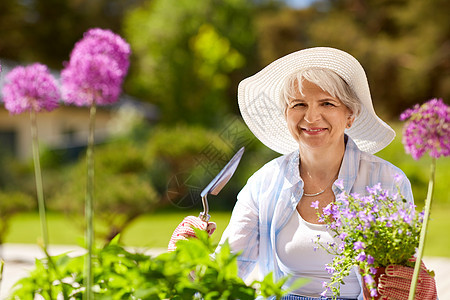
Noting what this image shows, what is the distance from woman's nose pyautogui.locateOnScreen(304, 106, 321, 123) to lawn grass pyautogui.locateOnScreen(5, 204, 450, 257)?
5.74 meters

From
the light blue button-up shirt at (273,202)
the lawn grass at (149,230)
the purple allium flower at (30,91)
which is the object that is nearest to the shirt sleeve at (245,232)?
the light blue button-up shirt at (273,202)

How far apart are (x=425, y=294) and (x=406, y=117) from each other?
403 mm

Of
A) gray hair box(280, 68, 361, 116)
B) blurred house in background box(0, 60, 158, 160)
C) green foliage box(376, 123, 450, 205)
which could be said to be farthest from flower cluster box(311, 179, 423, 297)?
blurred house in background box(0, 60, 158, 160)

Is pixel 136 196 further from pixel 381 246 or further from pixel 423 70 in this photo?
pixel 423 70

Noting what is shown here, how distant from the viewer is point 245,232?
6.18 feet

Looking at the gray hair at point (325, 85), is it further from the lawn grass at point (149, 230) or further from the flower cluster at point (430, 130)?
the lawn grass at point (149, 230)

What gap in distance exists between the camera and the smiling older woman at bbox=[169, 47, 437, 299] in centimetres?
185

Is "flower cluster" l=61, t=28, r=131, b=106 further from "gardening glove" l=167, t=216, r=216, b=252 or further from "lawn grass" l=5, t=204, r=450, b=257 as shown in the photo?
"lawn grass" l=5, t=204, r=450, b=257

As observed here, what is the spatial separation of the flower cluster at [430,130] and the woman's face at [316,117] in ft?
2.39

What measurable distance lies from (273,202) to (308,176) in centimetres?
16

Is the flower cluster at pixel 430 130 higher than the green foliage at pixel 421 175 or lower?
lower

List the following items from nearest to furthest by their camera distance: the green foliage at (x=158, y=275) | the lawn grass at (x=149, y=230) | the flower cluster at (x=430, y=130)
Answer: the green foliage at (x=158, y=275), the flower cluster at (x=430, y=130), the lawn grass at (x=149, y=230)

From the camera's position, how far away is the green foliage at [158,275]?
897 mm

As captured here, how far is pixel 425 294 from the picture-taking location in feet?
4.38
